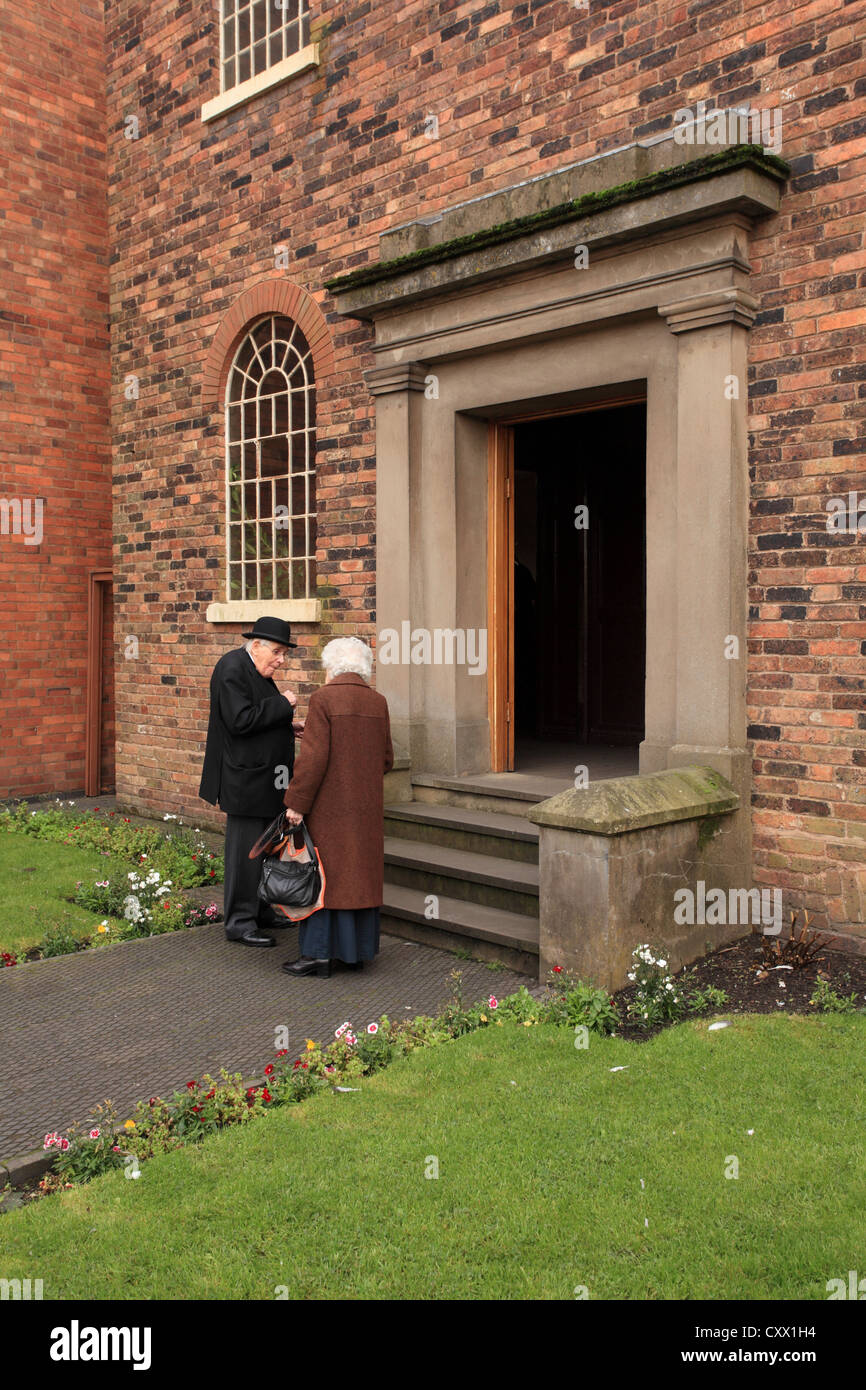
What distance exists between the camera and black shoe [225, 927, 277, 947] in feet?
21.1

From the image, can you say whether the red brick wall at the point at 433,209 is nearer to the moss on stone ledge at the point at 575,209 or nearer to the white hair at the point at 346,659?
the moss on stone ledge at the point at 575,209

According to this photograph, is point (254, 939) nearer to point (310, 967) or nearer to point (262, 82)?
point (310, 967)

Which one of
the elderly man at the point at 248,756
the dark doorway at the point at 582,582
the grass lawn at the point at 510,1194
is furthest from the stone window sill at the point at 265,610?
the grass lawn at the point at 510,1194

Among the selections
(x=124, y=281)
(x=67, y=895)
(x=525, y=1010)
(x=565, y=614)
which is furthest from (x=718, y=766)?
(x=124, y=281)

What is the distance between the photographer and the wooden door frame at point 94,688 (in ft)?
38.1

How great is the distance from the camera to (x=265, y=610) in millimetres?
8836

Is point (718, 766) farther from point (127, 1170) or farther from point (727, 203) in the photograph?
point (127, 1170)

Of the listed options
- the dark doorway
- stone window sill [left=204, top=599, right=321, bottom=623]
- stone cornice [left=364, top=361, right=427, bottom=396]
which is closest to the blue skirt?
stone window sill [left=204, top=599, right=321, bottom=623]

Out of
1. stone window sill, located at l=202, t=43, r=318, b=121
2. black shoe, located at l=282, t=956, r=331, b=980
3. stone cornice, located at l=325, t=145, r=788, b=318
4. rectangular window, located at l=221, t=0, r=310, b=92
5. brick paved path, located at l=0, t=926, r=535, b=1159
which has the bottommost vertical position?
brick paved path, located at l=0, t=926, r=535, b=1159

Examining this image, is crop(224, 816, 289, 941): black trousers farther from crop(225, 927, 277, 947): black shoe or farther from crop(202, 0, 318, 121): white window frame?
crop(202, 0, 318, 121): white window frame

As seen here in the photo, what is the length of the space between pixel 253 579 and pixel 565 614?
316 centimetres

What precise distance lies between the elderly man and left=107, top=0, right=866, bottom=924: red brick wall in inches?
63.4

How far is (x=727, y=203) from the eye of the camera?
5.46 m

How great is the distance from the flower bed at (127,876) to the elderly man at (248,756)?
581 millimetres
